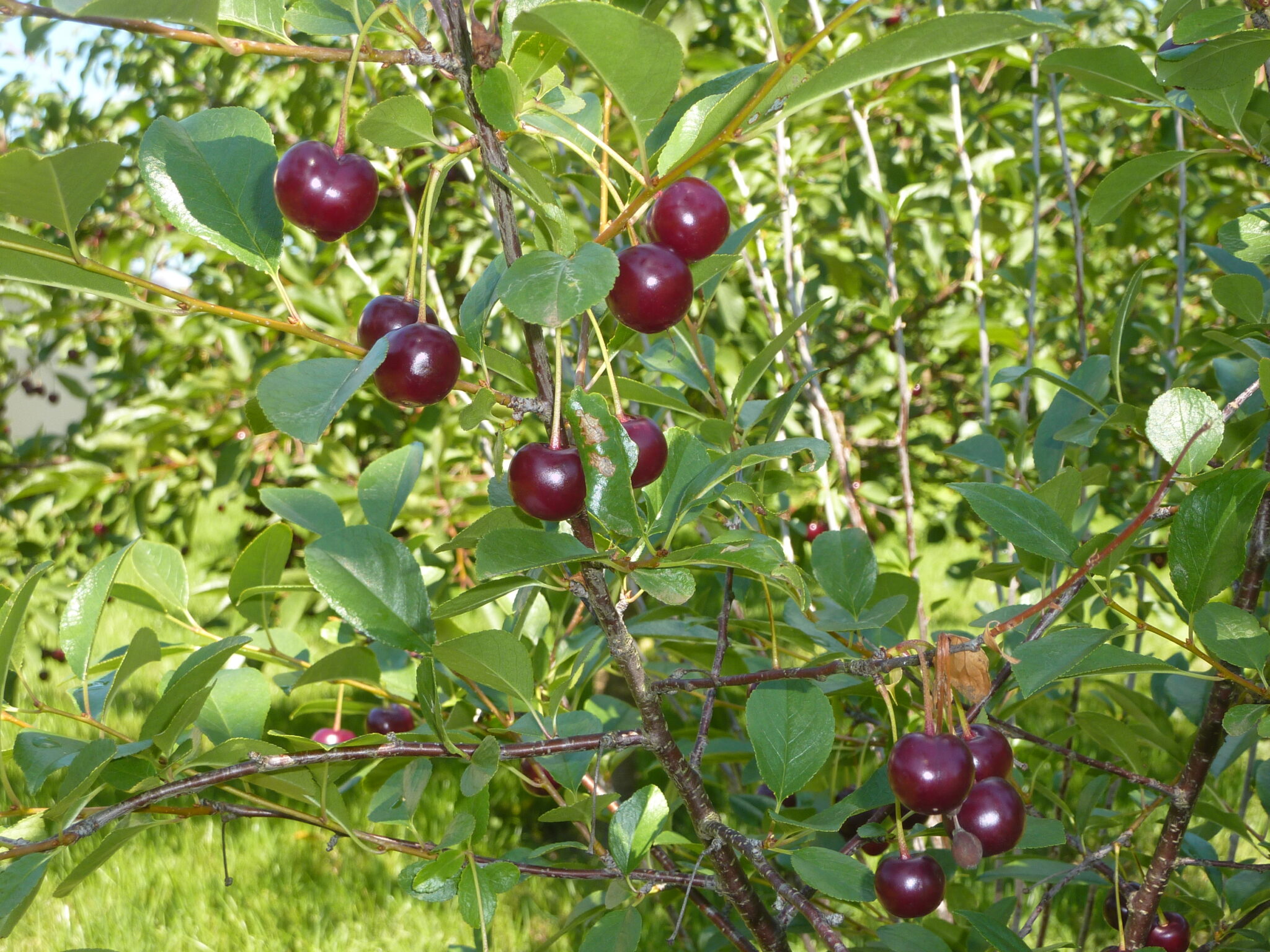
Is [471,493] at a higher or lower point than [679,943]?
higher

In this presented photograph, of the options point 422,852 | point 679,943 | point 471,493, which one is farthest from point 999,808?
point 471,493

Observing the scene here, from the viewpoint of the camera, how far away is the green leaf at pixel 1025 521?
75cm

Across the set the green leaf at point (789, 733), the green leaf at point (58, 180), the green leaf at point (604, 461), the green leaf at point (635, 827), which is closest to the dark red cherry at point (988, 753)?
the green leaf at point (789, 733)

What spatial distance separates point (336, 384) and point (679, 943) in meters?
1.35

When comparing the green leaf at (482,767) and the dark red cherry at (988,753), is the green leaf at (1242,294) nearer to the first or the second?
the dark red cherry at (988,753)

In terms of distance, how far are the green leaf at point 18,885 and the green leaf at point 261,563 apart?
11.5 inches

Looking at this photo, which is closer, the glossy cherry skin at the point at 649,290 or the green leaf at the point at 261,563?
the glossy cherry skin at the point at 649,290

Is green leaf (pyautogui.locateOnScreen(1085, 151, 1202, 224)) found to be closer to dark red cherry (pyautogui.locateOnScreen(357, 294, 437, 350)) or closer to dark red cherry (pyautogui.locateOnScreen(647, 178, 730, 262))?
dark red cherry (pyautogui.locateOnScreen(647, 178, 730, 262))

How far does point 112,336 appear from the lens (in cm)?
288

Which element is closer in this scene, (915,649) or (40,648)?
(915,649)

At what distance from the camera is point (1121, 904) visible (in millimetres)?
1071

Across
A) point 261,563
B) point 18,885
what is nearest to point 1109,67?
point 261,563

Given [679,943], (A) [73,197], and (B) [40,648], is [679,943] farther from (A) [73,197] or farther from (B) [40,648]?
(B) [40,648]

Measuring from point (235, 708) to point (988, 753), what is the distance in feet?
1.97
